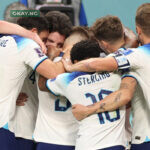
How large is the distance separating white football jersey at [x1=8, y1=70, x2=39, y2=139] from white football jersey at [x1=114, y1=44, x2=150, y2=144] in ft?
2.44

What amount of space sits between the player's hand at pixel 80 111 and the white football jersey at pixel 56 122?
0.66ft

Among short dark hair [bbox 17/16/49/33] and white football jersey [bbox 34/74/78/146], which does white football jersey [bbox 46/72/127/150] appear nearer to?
white football jersey [bbox 34/74/78/146]

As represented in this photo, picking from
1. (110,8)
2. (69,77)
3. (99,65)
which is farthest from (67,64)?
(110,8)

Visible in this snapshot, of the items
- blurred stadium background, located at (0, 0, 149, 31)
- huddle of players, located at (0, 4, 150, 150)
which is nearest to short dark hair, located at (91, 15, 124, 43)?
huddle of players, located at (0, 4, 150, 150)

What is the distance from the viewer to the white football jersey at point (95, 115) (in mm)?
2168

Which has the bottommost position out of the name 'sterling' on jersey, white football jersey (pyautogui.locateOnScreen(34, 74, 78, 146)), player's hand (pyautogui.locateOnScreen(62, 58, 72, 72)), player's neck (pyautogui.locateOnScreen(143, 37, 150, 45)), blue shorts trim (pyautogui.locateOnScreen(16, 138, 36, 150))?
blue shorts trim (pyautogui.locateOnScreen(16, 138, 36, 150))

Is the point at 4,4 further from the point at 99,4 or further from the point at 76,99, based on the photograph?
the point at 76,99

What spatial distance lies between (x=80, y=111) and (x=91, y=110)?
7 cm

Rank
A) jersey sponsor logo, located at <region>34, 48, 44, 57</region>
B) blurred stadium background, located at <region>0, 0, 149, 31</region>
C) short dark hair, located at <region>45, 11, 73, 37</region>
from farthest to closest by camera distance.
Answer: blurred stadium background, located at <region>0, 0, 149, 31</region>
short dark hair, located at <region>45, 11, 73, 37</region>
jersey sponsor logo, located at <region>34, 48, 44, 57</region>

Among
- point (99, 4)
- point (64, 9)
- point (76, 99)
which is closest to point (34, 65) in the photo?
point (76, 99)

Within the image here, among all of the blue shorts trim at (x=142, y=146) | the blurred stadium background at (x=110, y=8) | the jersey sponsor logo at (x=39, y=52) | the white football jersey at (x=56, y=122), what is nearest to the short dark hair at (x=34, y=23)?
the jersey sponsor logo at (x=39, y=52)

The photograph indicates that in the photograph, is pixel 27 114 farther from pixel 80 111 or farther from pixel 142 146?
pixel 142 146

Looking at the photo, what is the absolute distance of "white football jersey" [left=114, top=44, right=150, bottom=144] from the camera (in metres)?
2.23

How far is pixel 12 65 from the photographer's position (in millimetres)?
2447
